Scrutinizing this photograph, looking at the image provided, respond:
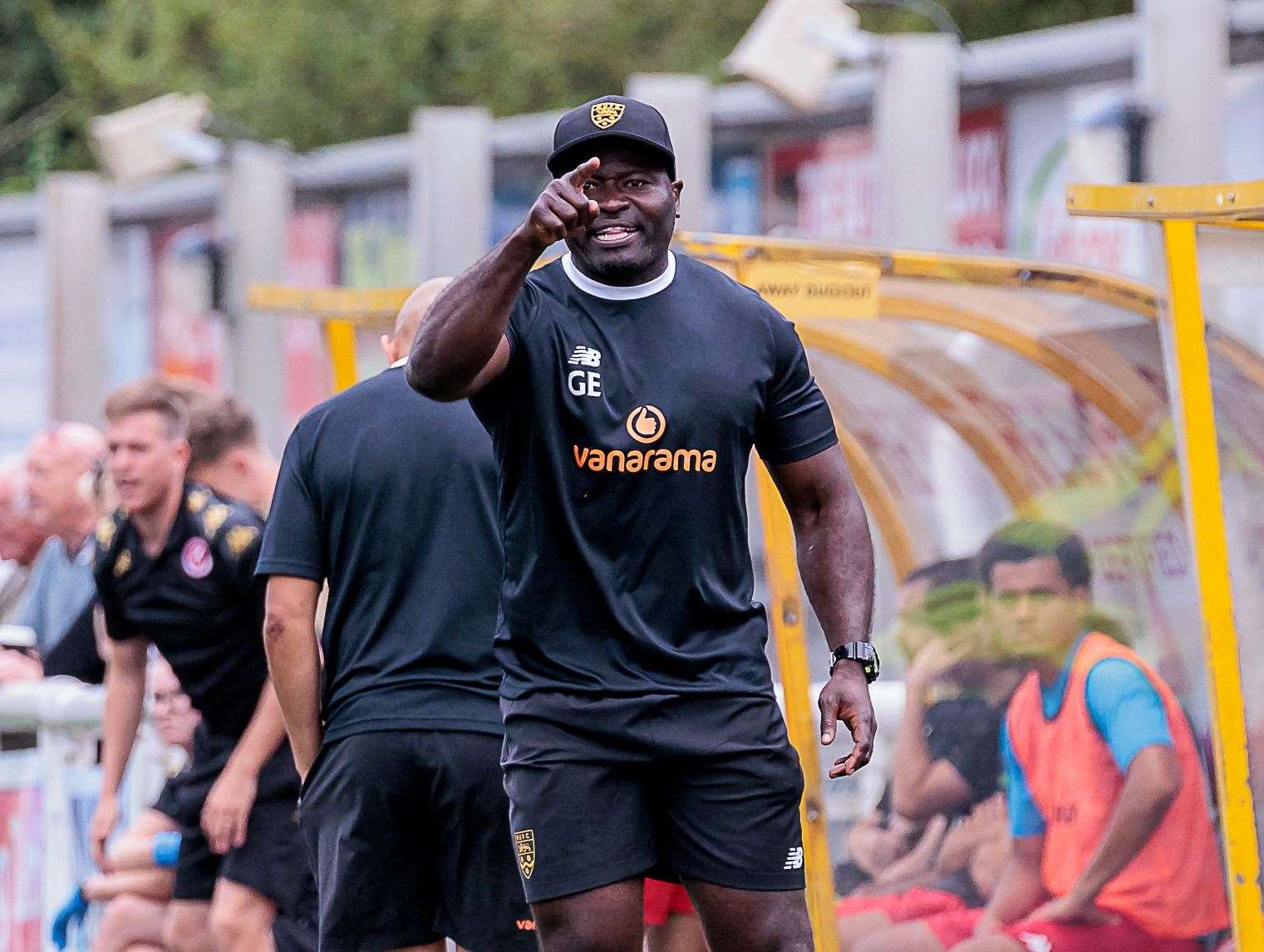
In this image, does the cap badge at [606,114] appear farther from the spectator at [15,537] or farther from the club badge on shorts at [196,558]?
the spectator at [15,537]

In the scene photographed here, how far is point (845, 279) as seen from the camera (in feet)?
19.8

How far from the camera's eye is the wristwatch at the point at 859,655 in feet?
14.0

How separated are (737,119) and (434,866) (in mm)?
13155

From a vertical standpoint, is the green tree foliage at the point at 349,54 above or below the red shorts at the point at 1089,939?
above

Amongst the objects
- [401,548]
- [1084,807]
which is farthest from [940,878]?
[401,548]

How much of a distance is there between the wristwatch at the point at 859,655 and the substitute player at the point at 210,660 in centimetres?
218

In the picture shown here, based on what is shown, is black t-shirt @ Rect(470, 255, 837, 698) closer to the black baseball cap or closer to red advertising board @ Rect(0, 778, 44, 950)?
the black baseball cap

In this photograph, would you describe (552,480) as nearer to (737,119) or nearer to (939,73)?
(939,73)

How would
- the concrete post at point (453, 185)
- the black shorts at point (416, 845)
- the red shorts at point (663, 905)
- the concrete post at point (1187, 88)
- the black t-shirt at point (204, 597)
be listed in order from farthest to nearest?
the concrete post at point (453, 185) < the concrete post at point (1187, 88) < the black t-shirt at point (204, 597) < the red shorts at point (663, 905) < the black shorts at point (416, 845)

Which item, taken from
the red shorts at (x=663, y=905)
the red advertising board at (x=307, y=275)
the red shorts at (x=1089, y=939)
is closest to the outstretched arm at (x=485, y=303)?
the red shorts at (x=663, y=905)

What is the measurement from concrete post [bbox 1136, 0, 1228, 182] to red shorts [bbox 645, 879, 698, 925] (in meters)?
8.44

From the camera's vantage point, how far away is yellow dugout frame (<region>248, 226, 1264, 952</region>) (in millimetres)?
5172

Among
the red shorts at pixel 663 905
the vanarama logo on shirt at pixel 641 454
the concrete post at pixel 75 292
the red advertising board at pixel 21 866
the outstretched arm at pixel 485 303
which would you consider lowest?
the red advertising board at pixel 21 866

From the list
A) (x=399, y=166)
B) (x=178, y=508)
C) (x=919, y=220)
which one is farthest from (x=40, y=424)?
(x=178, y=508)
